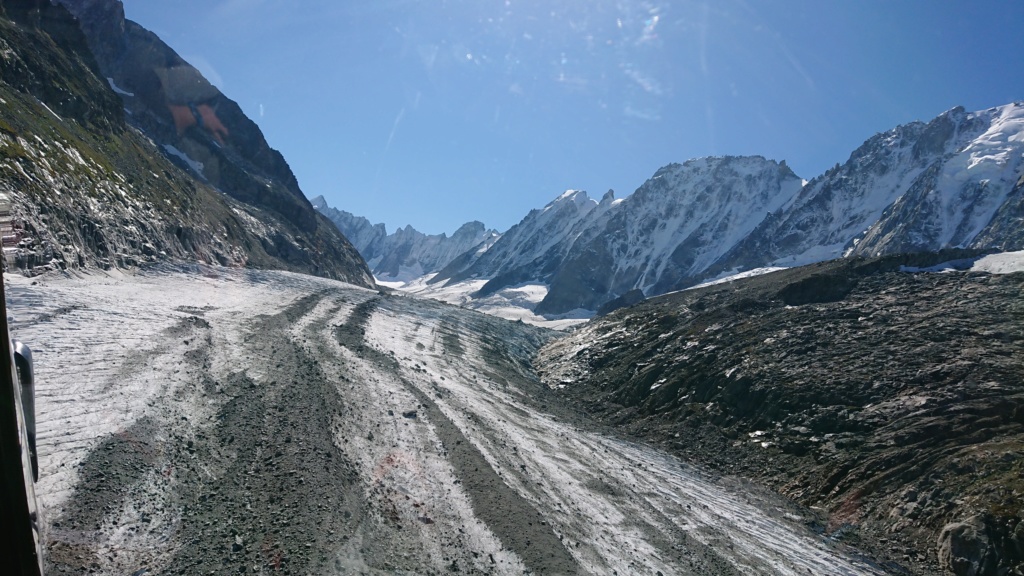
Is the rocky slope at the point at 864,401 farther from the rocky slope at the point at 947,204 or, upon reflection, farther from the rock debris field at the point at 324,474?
the rocky slope at the point at 947,204

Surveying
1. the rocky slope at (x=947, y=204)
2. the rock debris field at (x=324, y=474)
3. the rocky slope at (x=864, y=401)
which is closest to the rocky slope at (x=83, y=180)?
the rock debris field at (x=324, y=474)

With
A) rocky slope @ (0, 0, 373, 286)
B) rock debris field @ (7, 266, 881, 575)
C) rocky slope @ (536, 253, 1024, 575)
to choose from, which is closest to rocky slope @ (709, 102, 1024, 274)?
rocky slope @ (536, 253, 1024, 575)

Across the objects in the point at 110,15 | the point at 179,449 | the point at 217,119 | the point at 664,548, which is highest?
the point at 110,15

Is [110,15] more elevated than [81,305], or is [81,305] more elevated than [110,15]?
[110,15]

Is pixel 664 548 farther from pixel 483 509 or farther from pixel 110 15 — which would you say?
pixel 110 15

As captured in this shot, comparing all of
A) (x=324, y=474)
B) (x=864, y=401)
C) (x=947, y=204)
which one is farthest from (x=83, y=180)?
(x=947, y=204)

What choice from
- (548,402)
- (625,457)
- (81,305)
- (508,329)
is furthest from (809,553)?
(508,329)

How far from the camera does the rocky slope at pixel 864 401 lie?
15680mm

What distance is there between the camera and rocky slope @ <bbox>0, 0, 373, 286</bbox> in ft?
112

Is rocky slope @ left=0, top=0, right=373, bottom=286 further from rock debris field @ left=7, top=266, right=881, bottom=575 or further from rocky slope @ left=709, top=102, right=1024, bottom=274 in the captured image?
rocky slope @ left=709, top=102, right=1024, bottom=274

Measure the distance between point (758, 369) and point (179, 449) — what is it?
24.4 metres

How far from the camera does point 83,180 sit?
43.8 metres

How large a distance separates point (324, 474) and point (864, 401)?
20476mm

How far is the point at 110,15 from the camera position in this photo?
116 metres
